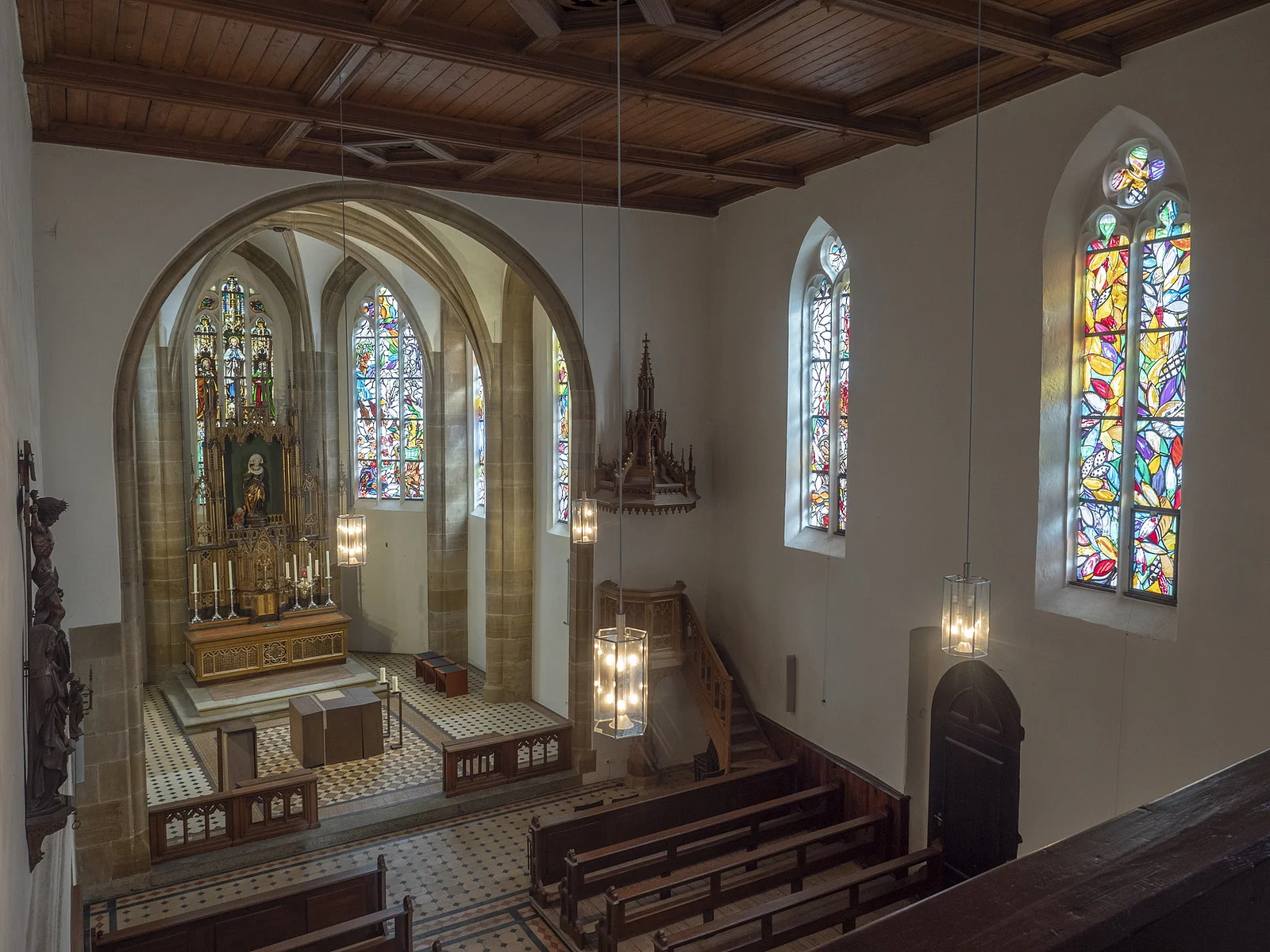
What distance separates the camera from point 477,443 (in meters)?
17.4

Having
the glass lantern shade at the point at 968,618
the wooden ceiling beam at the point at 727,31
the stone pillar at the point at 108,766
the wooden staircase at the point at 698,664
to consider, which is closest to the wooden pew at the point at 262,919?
the stone pillar at the point at 108,766

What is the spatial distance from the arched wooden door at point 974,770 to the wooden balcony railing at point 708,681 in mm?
2570

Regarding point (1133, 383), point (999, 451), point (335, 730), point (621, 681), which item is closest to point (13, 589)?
point (621, 681)

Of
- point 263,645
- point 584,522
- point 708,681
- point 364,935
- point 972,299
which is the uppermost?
point 972,299

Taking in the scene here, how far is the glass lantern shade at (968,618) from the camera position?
6.76 m

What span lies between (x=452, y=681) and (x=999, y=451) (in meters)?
10.1

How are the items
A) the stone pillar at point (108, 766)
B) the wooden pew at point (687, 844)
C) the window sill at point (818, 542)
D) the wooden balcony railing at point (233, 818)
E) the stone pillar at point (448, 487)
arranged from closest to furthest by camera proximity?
the wooden pew at point (687, 844) < the stone pillar at point (108, 766) < the wooden balcony railing at point (233, 818) < the window sill at point (818, 542) < the stone pillar at point (448, 487)

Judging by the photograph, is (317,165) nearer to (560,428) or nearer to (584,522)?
(584,522)

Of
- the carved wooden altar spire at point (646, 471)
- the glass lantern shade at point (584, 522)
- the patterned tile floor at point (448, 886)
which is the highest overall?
the carved wooden altar spire at point (646, 471)

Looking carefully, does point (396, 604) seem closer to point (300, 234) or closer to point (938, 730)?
point (300, 234)

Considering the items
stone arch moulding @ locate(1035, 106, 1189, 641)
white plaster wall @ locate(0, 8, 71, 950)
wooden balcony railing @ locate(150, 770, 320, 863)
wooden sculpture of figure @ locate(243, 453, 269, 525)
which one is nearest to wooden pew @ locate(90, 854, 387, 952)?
white plaster wall @ locate(0, 8, 71, 950)

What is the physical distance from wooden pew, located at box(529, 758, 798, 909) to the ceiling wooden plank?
270 inches

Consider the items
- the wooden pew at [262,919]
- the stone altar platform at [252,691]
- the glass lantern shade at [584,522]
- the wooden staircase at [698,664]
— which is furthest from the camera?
the stone altar platform at [252,691]

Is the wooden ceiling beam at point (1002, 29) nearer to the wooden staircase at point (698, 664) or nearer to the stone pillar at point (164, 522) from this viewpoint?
the wooden staircase at point (698, 664)
